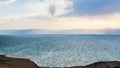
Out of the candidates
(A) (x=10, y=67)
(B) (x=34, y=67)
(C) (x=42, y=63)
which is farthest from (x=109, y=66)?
(C) (x=42, y=63)

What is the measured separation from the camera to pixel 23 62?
41531mm

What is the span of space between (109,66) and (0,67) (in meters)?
14.8

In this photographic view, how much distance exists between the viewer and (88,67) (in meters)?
41.7

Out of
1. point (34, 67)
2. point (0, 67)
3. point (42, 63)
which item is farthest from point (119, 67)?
point (42, 63)

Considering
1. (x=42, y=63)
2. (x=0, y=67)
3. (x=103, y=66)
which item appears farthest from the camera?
(x=42, y=63)

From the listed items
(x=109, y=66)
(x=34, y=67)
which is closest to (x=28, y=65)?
(x=34, y=67)

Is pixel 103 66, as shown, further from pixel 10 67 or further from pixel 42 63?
pixel 42 63

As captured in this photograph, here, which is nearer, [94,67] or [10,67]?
[10,67]

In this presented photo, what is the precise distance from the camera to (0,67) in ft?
109

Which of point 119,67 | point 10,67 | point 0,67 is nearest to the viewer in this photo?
point 0,67

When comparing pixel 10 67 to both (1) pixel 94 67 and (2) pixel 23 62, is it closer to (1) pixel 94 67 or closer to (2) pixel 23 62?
(2) pixel 23 62

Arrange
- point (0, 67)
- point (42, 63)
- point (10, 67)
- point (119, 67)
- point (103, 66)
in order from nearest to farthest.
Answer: point (0, 67) → point (10, 67) → point (119, 67) → point (103, 66) → point (42, 63)

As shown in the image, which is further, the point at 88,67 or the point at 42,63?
the point at 42,63

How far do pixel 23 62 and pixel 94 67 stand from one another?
33.4 feet
